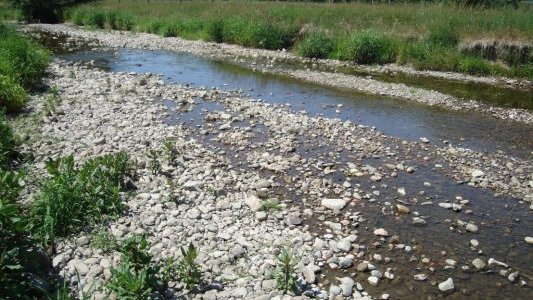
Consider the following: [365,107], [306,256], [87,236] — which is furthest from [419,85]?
[87,236]

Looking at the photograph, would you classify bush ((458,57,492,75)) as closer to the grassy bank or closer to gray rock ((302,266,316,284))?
the grassy bank

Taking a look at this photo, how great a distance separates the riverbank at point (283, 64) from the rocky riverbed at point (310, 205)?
4.76 metres

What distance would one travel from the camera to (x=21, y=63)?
13789 mm

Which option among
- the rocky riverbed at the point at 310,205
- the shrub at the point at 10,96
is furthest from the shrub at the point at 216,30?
the shrub at the point at 10,96

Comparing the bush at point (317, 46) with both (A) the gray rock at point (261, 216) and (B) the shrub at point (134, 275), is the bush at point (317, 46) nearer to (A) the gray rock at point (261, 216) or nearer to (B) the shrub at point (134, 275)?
(A) the gray rock at point (261, 216)

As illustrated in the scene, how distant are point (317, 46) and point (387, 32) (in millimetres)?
4022

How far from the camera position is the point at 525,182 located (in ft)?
27.7

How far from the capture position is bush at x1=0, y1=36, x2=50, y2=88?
12938 millimetres

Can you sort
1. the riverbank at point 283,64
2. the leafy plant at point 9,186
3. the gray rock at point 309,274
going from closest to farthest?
the leafy plant at point 9,186 < the gray rock at point 309,274 < the riverbank at point 283,64

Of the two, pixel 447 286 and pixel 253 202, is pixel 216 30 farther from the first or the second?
pixel 447 286

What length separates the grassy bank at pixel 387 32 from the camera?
18969 mm

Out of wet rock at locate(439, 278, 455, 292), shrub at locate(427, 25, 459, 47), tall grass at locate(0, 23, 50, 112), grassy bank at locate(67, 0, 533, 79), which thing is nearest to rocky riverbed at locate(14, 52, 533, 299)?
wet rock at locate(439, 278, 455, 292)

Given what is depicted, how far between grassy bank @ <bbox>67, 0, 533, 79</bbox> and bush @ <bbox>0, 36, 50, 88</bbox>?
42.9ft

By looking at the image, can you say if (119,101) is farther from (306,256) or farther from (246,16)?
(246,16)
